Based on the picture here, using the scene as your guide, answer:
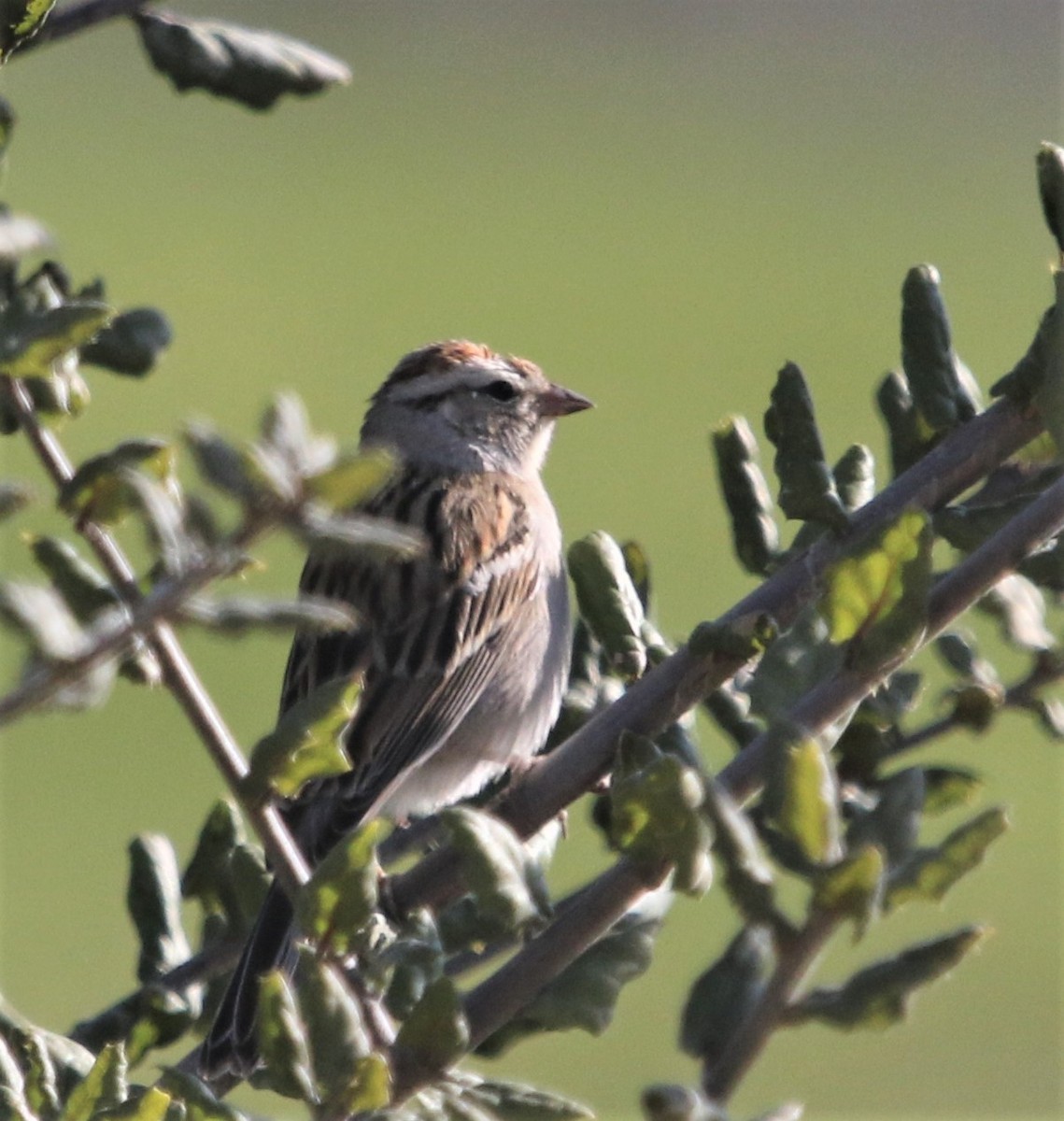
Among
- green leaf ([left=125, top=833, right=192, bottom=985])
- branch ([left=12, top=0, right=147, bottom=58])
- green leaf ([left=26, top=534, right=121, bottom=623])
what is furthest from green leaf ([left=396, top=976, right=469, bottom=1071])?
branch ([left=12, top=0, right=147, bottom=58])

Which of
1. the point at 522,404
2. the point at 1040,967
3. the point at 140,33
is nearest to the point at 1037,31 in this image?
the point at 1040,967

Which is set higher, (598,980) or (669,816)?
(669,816)

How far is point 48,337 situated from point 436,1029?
54 centimetres

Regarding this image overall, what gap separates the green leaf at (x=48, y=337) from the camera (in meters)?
1.29

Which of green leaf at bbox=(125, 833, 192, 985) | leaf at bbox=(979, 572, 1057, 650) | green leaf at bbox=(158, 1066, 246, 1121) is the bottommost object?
green leaf at bbox=(158, 1066, 246, 1121)

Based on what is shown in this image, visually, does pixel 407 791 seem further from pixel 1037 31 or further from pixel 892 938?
pixel 1037 31

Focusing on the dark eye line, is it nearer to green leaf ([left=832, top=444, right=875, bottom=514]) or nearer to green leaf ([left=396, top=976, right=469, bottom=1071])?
green leaf ([left=832, top=444, right=875, bottom=514])

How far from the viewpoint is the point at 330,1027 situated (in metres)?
1.27

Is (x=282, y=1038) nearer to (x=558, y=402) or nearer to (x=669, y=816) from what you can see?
(x=669, y=816)

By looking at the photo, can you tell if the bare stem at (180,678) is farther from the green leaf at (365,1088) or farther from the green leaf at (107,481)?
the green leaf at (365,1088)

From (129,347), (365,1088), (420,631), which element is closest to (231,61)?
(129,347)

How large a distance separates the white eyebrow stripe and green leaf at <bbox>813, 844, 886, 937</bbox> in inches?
128

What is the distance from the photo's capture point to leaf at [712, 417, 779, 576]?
6.08 feet

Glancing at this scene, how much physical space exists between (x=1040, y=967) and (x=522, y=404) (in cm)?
761
